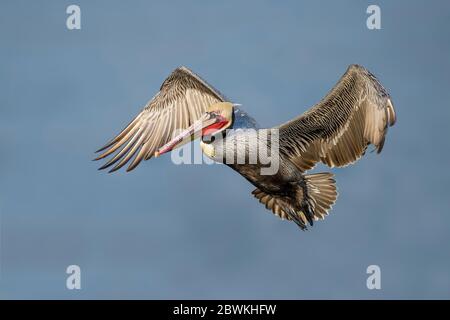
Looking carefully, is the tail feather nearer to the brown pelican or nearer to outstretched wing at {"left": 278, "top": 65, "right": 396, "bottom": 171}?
the brown pelican

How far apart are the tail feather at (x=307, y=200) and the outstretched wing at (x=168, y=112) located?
57.3 inches

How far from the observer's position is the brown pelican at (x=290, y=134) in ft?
46.5

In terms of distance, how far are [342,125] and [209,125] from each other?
6.62 feet

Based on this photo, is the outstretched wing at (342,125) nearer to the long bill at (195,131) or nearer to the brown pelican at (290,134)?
the brown pelican at (290,134)

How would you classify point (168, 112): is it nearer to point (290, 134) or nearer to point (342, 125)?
point (290, 134)

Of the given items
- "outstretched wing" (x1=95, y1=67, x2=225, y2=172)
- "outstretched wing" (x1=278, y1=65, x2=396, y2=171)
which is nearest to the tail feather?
"outstretched wing" (x1=278, y1=65, x2=396, y2=171)

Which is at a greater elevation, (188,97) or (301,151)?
(188,97)

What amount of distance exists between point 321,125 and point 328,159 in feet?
1.61

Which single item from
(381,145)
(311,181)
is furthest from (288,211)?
(381,145)

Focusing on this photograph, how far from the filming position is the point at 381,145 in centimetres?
1451

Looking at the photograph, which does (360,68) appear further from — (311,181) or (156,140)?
(156,140)

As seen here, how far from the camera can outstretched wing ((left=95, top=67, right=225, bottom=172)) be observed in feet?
50.0

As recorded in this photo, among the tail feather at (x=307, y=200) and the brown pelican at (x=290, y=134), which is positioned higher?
the brown pelican at (x=290, y=134)

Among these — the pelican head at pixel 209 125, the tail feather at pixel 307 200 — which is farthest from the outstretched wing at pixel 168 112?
the tail feather at pixel 307 200
